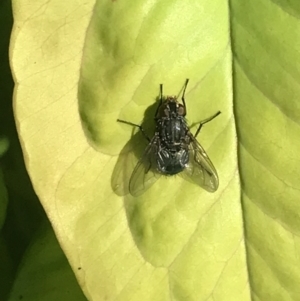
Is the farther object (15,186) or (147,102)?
(15,186)

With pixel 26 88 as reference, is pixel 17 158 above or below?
below

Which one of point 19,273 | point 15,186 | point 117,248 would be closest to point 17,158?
point 15,186

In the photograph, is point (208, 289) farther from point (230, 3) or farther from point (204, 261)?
point (230, 3)

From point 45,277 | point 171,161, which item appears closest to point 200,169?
point 171,161

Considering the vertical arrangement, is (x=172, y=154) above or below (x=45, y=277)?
above

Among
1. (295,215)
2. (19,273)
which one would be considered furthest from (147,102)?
(19,273)

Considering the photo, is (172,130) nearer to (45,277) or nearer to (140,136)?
(140,136)

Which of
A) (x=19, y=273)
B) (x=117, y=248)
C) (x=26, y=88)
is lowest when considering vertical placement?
(x=19, y=273)
